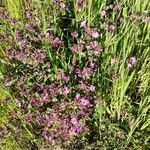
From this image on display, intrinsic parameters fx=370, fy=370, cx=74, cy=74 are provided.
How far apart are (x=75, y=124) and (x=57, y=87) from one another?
0.86ft

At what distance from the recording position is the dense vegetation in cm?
237

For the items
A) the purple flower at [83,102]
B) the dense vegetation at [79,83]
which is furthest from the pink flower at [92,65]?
the purple flower at [83,102]

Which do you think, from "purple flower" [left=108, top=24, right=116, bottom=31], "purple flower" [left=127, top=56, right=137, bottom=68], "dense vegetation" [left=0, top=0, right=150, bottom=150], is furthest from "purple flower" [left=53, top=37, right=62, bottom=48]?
"purple flower" [left=127, top=56, right=137, bottom=68]

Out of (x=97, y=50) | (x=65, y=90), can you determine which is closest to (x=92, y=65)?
(x=97, y=50)

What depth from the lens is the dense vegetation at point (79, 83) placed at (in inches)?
93.4

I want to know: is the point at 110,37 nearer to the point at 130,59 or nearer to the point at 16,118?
the point at 130,59

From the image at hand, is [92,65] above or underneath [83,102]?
above

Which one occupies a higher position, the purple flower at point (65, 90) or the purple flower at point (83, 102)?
the purple flower at point (65, 90)

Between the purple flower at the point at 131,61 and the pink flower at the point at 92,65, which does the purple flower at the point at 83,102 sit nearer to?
the pink flower at the point at 92,65

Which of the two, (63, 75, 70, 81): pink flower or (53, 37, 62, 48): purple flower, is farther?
(53, 37, 62, 48): purple flower

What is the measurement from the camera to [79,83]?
2459 millimetres

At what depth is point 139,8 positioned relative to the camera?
2.60m

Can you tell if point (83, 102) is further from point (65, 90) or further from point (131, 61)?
point (131, 61)

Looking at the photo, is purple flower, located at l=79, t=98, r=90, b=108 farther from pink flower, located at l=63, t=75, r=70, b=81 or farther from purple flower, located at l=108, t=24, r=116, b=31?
purple flower, located at l=108, t=24, r=116, b=31
